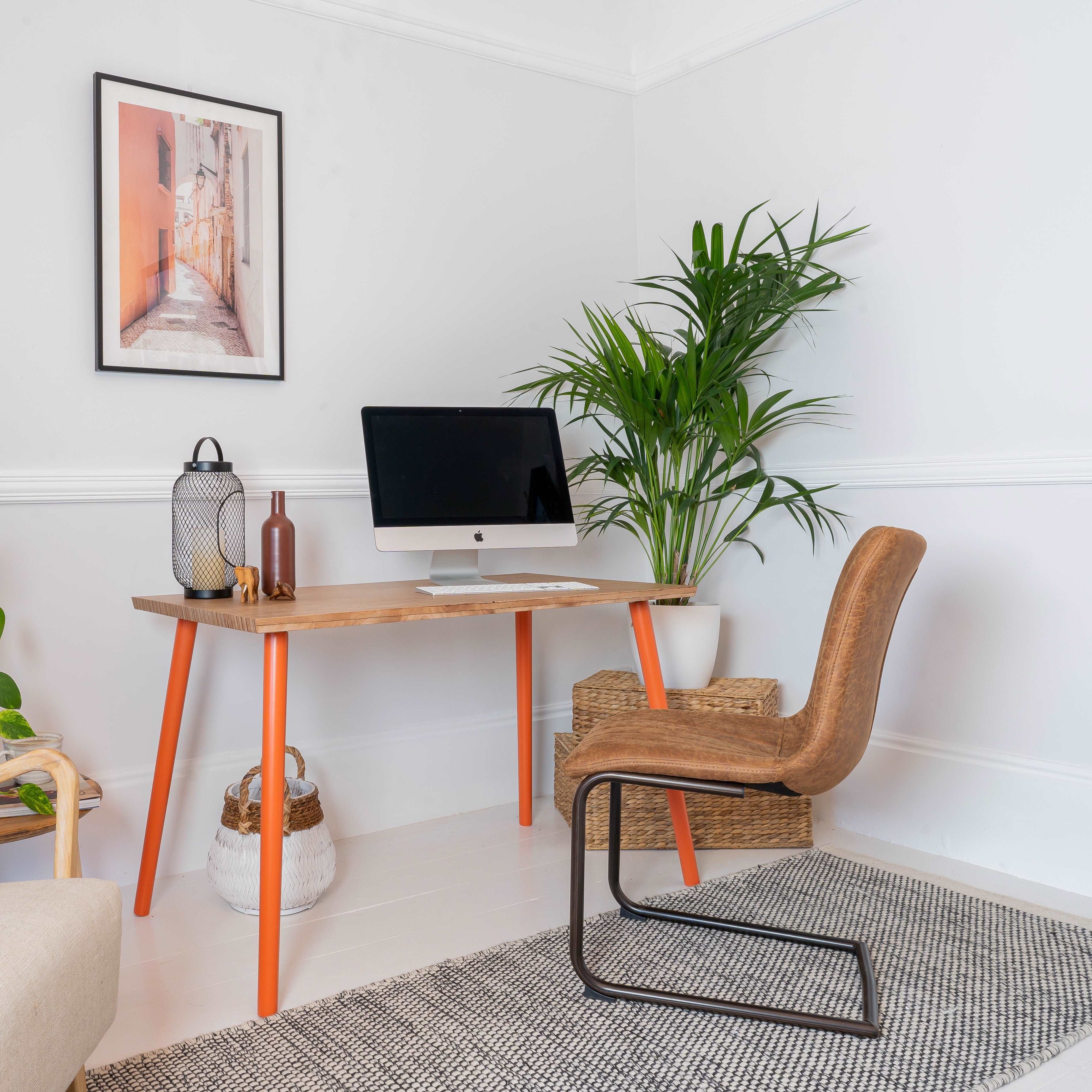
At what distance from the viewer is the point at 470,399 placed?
3.03 metres

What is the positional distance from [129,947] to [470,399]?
1661 mm

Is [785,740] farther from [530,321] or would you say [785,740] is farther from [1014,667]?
[530,321]

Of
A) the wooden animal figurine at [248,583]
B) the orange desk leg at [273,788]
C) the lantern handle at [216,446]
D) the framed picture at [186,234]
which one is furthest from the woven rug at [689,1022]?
the framed picture at [186,234]

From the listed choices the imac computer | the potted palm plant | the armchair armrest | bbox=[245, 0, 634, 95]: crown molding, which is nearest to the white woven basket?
the imac computer

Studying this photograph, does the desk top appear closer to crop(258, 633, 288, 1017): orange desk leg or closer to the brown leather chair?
crop(258, 633, 288, 1017): orange desk leg

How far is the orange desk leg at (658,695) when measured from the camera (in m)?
2.38

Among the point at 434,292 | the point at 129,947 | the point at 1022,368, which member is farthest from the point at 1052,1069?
the point at 434,292

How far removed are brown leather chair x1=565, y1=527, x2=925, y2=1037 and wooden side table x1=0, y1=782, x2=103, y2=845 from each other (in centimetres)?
92

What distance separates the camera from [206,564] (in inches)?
87.8

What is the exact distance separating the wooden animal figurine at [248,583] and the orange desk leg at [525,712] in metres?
0.92

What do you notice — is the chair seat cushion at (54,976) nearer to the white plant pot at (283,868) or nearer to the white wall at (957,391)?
the white plant pot at (283,868)

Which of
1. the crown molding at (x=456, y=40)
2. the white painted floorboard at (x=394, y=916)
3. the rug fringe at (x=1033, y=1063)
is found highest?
the crown molding at (x=456, y=40)

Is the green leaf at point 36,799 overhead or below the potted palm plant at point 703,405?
below

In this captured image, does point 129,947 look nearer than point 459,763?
Yes
